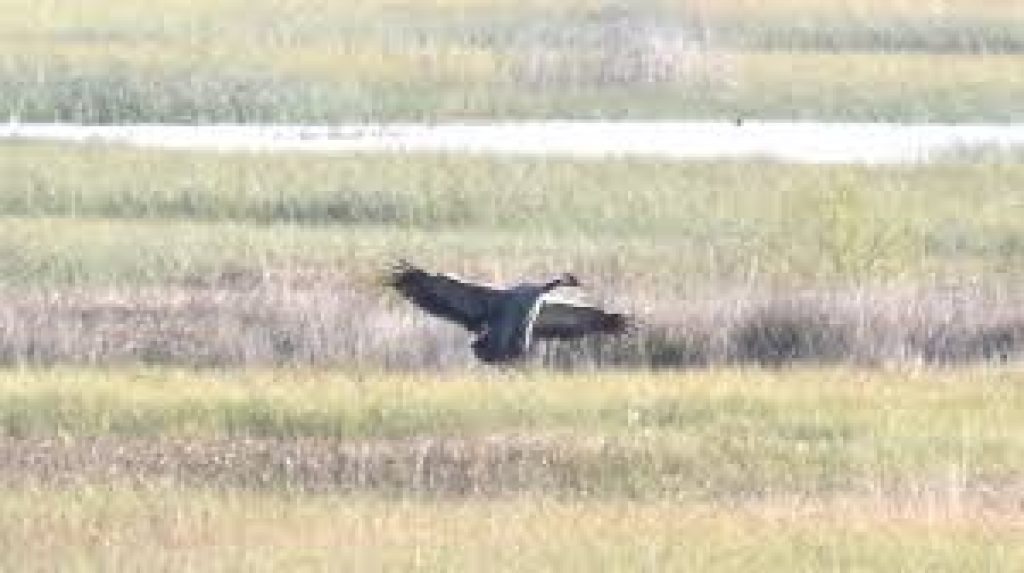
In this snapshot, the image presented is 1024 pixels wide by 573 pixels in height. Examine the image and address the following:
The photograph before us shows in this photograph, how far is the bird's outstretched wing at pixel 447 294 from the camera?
54.9ft

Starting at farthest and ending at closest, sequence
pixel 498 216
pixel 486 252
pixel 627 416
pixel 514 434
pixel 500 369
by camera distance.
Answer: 1. pixel 498 216
2. pixel 486 252
3. pixel 500 369
4. pixel 627 416
5. pixel 514 434

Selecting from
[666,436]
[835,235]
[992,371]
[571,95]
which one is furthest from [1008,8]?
[666,436]

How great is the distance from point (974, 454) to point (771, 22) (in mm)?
30150

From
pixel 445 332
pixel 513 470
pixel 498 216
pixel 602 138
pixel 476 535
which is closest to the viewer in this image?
pixel 476 535

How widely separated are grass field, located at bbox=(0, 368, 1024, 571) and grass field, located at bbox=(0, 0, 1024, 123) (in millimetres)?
18040

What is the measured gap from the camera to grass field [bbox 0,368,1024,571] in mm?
13398

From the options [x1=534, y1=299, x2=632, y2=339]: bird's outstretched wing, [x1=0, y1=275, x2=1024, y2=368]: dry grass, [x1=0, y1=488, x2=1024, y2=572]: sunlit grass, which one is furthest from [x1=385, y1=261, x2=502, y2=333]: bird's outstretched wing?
[x1=0, y1=275, x2=1024, y2=368]: dry grass

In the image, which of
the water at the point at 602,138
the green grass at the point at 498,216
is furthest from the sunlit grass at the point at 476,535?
the water at the point at 602,138

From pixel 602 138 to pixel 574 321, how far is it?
17.8 meters

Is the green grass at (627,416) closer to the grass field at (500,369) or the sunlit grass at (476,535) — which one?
the grass field at (500,369)

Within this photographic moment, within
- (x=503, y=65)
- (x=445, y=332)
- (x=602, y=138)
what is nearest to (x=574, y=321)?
(x=445, y=332)

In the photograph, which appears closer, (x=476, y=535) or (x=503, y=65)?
(x=476, y=535)

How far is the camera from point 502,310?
16.9 m

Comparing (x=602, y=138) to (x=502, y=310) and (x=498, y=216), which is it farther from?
(x=502, y=310)
